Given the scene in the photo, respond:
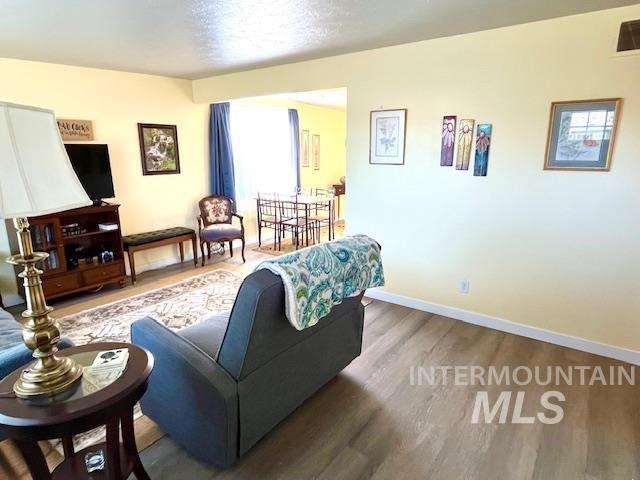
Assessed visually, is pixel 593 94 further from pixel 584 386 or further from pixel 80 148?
pixel 80 148

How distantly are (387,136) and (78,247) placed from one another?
11.4 feet

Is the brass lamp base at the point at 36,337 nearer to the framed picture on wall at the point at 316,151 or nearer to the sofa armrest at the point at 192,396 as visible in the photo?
the sofa armrest at the point at 192,396

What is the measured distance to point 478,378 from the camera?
256cm

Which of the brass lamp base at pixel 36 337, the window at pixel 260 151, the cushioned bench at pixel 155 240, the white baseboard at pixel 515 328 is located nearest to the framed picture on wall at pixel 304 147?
the window at pixel 260 151

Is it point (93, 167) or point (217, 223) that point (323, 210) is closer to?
point (217, 223)

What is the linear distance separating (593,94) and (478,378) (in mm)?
2119

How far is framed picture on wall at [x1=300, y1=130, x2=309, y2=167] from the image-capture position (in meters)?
7.23

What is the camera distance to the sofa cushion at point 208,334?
2.00 m

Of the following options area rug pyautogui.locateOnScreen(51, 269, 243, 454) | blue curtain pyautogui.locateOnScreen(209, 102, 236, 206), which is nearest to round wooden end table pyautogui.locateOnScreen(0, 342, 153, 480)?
area rug pyautogui.locateOnScreen(51, 269, 243, 454)

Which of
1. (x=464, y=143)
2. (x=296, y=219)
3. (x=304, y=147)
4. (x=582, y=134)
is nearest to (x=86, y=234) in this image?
(x=296, y=219)

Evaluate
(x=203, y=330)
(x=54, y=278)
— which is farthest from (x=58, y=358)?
(x=54, y=278)

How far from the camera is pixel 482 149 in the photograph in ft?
10.0

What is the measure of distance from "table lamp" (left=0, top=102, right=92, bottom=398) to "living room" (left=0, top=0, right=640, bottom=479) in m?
0.13

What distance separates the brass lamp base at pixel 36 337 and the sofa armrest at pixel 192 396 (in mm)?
463
